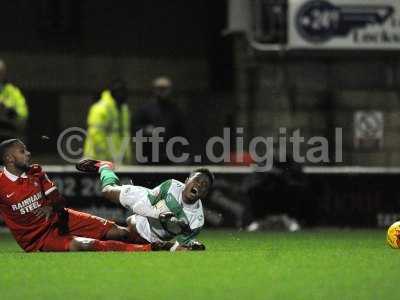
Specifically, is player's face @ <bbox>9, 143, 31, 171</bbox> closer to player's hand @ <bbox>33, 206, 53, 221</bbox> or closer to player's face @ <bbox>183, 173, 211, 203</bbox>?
player's hand @ <bbox>33, 206, 53, 221</bbox>

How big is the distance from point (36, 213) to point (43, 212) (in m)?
0.06

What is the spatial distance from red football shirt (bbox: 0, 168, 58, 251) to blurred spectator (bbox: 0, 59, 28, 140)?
4.57 meters

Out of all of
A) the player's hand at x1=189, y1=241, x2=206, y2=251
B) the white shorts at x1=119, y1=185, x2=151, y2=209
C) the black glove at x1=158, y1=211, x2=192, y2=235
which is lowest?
the player's hand at x1=189, y1=241, x2=206, y2=251

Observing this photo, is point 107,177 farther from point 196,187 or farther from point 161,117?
point 161,117

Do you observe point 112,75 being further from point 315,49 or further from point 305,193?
point 305,193

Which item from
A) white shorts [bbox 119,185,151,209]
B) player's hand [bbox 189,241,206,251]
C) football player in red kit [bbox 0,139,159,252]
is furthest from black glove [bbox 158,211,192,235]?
football player in red kit [bbox 0,139,159,252]

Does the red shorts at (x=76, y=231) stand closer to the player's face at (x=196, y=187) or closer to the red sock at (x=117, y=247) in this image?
the red sock at (x=117, y=247)

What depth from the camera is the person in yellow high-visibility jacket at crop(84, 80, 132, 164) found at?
57.4 ft

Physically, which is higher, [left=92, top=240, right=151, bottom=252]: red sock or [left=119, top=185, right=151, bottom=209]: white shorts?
[left=119, top=185, right=151, bottom=209]: white shorts

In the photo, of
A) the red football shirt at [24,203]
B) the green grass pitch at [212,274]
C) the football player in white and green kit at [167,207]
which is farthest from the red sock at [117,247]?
the red football shirt at [24,203]

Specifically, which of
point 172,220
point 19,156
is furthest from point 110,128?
point 172,220

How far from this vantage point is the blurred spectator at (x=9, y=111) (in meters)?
16.6

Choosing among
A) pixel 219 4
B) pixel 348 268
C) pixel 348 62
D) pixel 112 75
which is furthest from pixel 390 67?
pixel 348 268

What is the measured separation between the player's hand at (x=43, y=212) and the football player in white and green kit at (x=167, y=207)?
548mm
